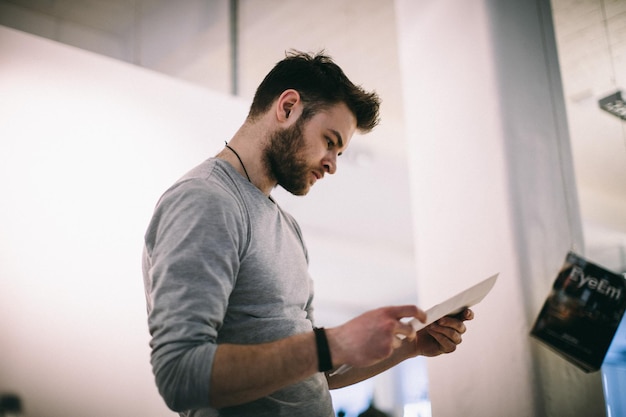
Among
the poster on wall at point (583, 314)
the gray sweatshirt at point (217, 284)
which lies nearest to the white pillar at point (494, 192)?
the poster on wall at point (583, 314)

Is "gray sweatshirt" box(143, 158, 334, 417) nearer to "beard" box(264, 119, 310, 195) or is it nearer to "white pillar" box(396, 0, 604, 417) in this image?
"beard" box(264, 119, 310, 195)

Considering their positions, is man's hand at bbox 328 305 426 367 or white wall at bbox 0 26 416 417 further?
white wall at bbox 0 26 416 417

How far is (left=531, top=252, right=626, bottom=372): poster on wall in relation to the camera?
4.76 ft

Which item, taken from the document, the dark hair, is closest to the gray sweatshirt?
the document

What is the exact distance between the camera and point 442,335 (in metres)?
1.27

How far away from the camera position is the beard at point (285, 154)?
3.99ft

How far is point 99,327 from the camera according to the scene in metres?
2.39

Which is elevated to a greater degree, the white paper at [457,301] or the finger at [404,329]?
the white paper at [457,301]

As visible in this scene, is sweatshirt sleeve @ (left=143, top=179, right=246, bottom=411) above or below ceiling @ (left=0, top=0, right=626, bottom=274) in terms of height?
below

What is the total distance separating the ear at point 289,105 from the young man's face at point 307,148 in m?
0.02

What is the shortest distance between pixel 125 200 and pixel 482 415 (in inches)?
75.0

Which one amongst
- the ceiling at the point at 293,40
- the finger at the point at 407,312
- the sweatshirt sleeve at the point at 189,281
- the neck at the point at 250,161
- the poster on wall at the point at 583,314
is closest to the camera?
the sweatshirt sleeve at the point at 189,281

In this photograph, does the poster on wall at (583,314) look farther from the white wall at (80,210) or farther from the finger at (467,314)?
the white wall at (80,210)

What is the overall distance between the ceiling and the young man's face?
79.1 inches
